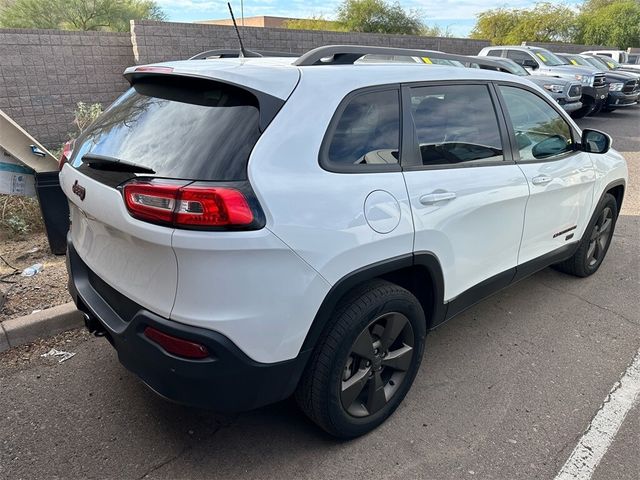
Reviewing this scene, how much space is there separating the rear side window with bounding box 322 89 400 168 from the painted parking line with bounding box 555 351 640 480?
1.73 meters

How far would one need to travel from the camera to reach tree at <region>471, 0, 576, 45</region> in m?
33.8

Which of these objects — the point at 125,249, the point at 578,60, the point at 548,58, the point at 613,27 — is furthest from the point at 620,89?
the point at 613,27

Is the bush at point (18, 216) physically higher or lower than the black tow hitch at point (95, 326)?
lower

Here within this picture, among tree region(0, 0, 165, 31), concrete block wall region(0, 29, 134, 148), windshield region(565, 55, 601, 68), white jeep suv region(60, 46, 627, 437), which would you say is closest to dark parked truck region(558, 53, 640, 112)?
windshield region(565, 55, 601, 68)

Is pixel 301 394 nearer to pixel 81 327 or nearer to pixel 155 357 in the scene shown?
pixel 155 357

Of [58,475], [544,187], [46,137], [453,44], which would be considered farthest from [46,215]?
[453,44]

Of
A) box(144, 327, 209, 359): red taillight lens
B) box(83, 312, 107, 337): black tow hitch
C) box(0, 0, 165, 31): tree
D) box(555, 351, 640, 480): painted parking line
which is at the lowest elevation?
box(555, 351, 640, 480): painted parking line

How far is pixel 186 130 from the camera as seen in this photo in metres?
2.08

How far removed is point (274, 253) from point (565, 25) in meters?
40.4

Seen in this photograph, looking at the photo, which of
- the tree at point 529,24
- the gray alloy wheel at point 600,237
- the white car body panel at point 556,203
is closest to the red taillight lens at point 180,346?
the white car body panel at point 556,203

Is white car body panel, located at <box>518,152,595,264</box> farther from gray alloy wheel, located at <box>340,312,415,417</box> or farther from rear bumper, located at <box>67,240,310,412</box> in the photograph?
rear bumper, located at <box>67,240,310,412</box>

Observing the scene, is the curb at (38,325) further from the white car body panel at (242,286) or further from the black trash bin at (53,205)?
the white car body panel at (242,286)

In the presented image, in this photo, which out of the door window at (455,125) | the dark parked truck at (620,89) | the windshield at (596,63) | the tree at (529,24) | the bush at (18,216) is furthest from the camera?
the tree at (529,24)

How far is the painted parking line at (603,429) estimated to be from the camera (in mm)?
2377
